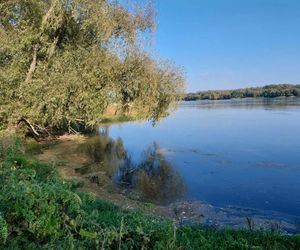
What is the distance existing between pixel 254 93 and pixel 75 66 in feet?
422

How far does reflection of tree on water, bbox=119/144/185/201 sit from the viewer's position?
1455 cm

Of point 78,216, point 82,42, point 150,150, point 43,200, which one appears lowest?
point 150,150

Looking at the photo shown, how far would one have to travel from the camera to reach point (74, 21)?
23.4 meters

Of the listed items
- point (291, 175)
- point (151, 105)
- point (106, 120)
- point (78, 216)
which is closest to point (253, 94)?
point (106, 120)

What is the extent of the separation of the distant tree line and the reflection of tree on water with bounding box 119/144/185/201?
356ft

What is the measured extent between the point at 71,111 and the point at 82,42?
4.97 metres

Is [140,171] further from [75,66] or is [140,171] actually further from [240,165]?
[75,66]

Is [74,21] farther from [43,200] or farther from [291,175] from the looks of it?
[43,200]

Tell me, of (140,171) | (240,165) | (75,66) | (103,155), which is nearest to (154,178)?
(140,171)

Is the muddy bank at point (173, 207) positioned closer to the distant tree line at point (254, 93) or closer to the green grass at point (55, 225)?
the green grass at point (55, 225)

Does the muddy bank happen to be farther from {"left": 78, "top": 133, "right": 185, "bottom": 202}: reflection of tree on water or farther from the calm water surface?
the calm water surface

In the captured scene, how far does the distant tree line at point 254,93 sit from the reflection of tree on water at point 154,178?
108 m

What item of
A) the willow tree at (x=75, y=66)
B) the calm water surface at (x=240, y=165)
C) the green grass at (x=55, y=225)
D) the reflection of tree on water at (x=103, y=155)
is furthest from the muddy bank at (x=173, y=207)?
the willow tree at (x=75, y=66)

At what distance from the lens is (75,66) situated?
23016 millimetres
